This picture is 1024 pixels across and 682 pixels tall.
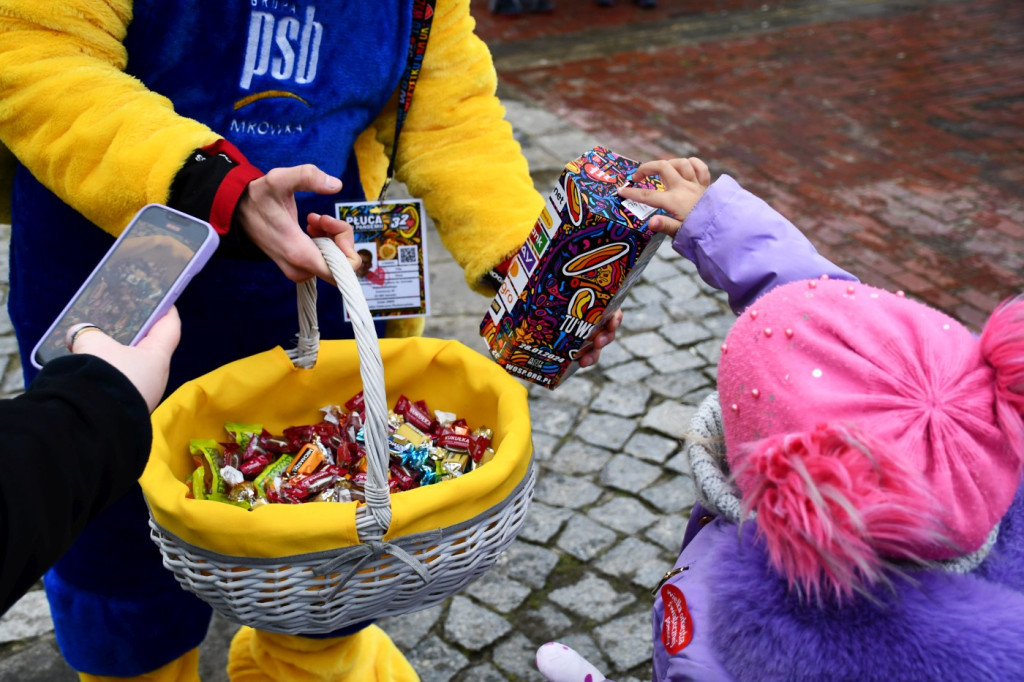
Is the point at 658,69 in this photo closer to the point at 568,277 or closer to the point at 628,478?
the point at 628,478

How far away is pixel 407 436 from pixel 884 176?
443 centimetres

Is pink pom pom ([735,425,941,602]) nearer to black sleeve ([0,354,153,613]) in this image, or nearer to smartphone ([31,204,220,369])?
black sleeve ([0,354,153,613])

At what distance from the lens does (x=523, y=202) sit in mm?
1896

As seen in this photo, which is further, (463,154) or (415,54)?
(463,154)

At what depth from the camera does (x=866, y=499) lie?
3.46 ft

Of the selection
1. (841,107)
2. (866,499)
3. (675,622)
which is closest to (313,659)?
(675,622)

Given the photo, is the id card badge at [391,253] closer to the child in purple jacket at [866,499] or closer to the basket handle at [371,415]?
the basket handle at [371,415]

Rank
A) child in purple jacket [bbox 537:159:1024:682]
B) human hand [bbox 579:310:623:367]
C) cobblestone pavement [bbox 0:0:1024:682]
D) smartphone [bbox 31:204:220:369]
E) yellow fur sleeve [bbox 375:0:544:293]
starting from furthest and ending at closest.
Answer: cobblestone pavement [bbox 0:0:1024:682]
yellow fur sleeve [bbox 375:0:544:293]
human hand [bbox 579:310:623:367]
smartphone [bbox 31:204:220:369]
child in purple jacket [bbox 537:159:1024:682]

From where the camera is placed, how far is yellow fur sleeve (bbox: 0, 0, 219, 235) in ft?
4.83

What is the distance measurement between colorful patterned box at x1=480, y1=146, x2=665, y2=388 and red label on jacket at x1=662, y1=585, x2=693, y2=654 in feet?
1.65

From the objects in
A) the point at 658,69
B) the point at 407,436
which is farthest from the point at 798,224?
the point at 407,436

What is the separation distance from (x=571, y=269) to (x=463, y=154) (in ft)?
1.65

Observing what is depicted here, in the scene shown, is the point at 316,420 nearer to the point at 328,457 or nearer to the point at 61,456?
the point at 328,457

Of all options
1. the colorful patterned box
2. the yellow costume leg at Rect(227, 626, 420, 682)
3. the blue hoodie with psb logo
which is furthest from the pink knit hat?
the yellow costume leg at Rect(227, 626, 420, 682)
